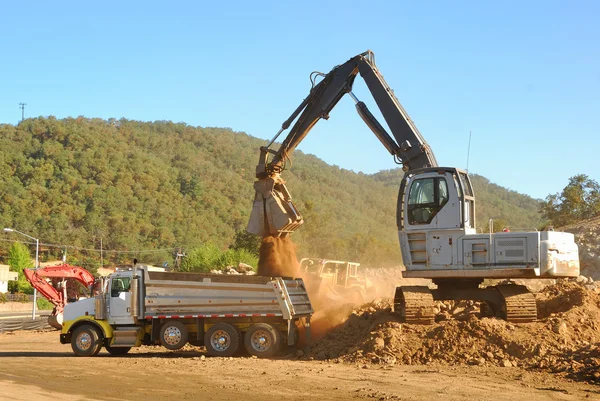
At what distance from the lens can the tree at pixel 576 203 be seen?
4919 cm

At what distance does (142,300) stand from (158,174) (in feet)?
333

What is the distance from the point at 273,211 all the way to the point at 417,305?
5.30m

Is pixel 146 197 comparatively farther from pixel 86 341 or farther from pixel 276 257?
pixel 276 257

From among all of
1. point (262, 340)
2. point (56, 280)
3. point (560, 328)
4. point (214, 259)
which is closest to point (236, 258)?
point (214, 259)

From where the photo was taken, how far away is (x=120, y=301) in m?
21.4

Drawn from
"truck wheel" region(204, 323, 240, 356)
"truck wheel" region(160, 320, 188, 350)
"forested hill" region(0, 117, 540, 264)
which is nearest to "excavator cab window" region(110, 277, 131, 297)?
"truck wheel" region(160, 320, 188, 350)

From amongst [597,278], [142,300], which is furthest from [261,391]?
[597,278]

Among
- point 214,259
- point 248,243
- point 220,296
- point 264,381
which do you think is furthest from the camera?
point 248,243

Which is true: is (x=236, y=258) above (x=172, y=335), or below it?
above

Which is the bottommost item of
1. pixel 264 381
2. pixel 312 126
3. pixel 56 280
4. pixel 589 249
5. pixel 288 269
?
pixel 264 381

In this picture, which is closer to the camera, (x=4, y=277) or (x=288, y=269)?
(x=288, y=269)

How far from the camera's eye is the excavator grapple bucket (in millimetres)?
21344

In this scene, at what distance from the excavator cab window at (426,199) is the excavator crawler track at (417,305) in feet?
5.65

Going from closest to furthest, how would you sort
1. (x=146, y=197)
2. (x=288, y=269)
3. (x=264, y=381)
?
1. (x=264, y=381)
2. (x=288, y=269)
3. (x=146, y=197)
